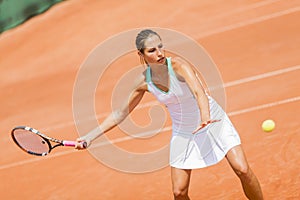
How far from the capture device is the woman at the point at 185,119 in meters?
4.52

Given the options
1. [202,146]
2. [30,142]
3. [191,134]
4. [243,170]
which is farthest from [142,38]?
[30,142]

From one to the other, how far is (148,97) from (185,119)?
4613 millimetres

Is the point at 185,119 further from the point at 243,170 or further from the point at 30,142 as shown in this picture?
the point at 30,142

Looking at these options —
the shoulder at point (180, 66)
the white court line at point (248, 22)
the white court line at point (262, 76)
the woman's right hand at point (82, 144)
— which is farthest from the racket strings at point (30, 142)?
the white court line at point (248, 22)

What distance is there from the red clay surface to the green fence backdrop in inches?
7.8

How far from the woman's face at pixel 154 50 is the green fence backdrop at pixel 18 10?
10.8 m

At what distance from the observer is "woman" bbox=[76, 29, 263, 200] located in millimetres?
4516

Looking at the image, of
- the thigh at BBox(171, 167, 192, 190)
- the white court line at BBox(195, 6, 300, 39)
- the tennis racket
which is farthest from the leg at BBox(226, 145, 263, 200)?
the white court line at BBox(195, 6, 300, 39)

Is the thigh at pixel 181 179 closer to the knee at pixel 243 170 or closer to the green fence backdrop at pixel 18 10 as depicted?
the knee at pixel 243 170

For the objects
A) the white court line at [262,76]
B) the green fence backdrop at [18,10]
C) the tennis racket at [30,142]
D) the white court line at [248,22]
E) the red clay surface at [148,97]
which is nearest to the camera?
the tennis racket at [30,142]

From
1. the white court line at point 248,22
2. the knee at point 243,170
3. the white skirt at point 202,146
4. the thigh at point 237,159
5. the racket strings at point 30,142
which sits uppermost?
the racket strings at point 30,142

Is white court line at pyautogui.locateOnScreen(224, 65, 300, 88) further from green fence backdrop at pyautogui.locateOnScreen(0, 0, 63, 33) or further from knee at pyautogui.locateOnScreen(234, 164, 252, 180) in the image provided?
green fence backdrop at pyautogui.locateOnScreen(0, 0, 63, 33)

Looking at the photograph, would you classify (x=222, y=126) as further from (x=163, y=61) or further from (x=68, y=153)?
(x=68, y=153)

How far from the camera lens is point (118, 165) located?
24.1 feet
